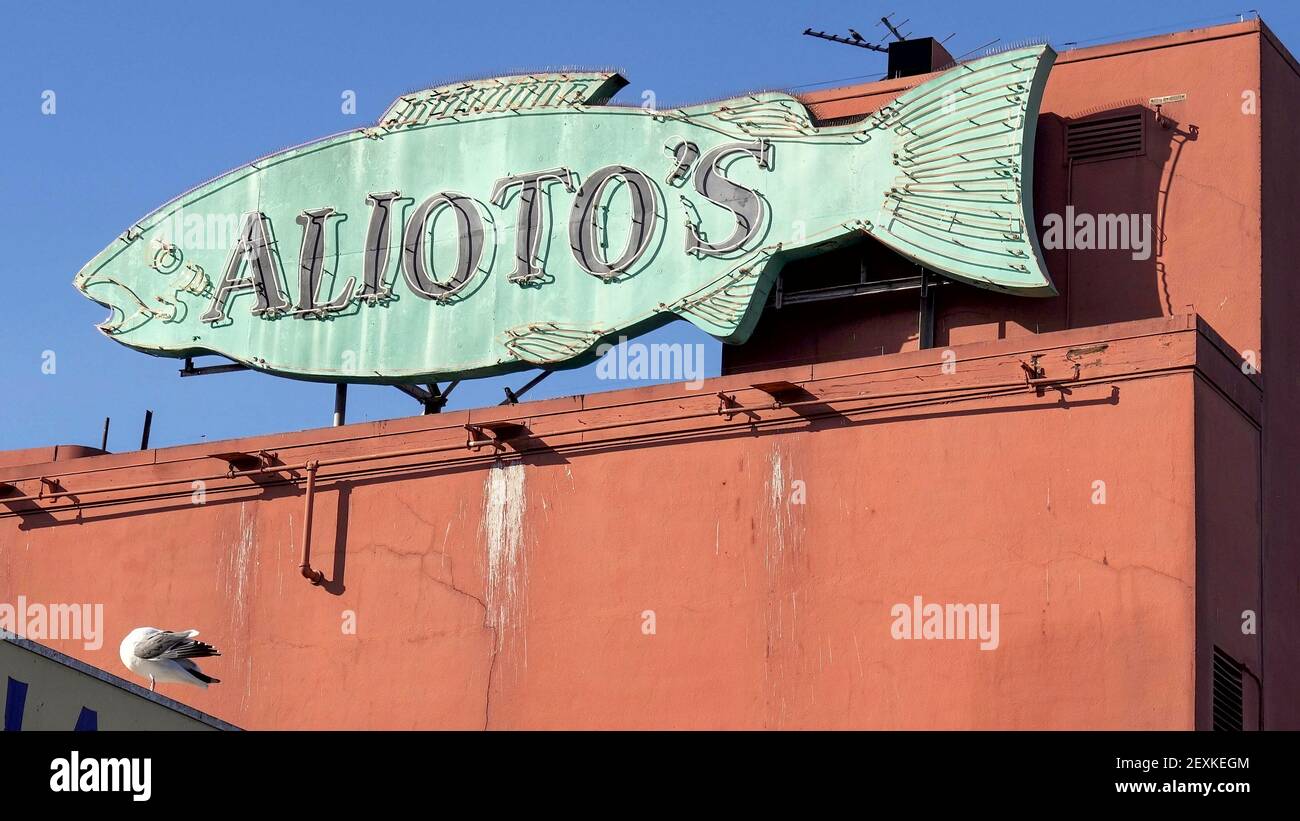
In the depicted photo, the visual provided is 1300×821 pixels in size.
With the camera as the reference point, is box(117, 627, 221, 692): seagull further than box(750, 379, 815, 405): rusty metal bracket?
No

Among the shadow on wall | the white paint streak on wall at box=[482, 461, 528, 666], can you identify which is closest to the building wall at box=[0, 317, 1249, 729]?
the white paint streak on wall at box=[482, 461, 528, 666]

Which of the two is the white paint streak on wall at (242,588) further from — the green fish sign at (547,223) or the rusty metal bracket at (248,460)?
the green fish sign at (547,223)

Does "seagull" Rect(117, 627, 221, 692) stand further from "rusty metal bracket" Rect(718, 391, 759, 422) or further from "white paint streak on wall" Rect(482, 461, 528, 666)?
"rusty metal bracket" Rect(718, 391, 759, 422)

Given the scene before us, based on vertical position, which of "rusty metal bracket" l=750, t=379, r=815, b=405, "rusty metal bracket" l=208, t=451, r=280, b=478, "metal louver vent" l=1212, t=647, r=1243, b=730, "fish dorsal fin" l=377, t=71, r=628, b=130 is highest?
"fish dorsal fin" l=377, t=71, r=628, b=130

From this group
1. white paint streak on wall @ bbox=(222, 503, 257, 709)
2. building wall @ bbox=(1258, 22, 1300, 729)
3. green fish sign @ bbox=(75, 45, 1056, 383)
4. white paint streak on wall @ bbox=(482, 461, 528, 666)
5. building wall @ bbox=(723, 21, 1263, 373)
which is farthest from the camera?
white paint streak on wall @ bbox=(222, 503, 257, 709)

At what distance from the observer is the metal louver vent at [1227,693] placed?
64.4 feet

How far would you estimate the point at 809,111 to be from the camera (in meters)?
23.8

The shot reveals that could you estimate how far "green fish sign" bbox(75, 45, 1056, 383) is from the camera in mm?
22562

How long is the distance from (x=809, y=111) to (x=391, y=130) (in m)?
5.01

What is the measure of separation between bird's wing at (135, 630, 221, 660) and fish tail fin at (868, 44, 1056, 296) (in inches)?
302

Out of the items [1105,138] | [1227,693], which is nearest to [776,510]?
[1227,693]

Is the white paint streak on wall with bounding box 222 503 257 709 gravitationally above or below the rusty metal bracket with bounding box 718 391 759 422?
below
